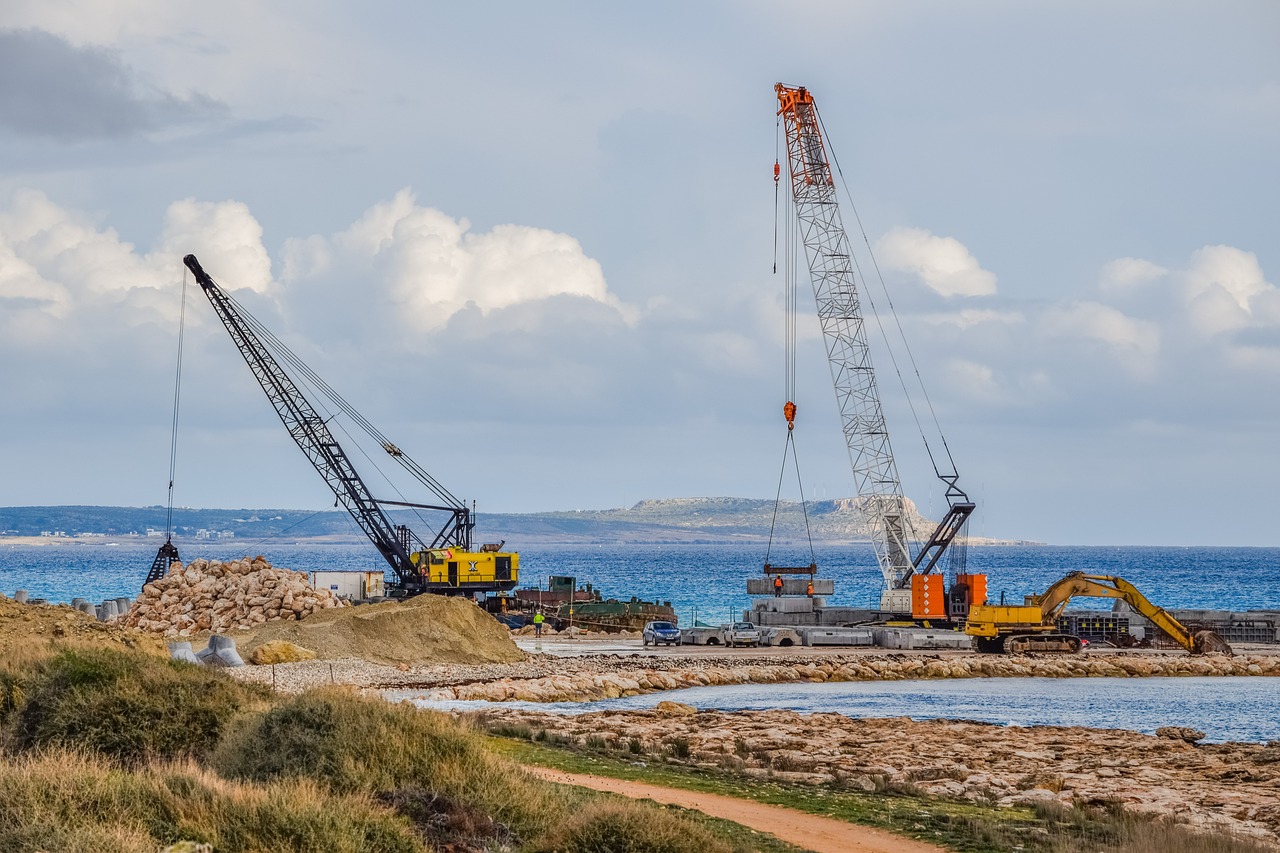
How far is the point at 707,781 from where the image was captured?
68.5ft

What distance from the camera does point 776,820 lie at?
57.7ft

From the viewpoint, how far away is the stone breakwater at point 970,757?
21.0m

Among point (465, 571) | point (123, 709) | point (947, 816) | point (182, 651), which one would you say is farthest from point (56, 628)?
point (465, 571)

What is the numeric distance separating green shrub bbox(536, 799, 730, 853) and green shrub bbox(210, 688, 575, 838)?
0.73 m

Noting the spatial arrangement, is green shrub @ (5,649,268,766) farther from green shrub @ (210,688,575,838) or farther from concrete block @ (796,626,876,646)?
concrete block @ (796,626,876,646)

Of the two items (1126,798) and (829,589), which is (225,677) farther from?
(829,589)

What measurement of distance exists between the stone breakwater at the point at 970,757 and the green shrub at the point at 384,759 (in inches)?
307

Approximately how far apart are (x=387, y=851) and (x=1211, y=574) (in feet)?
617

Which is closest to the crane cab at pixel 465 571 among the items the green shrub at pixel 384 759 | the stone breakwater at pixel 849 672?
the stone breakwater at pixel 849 672

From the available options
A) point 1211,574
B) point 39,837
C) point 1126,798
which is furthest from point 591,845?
point 1211,574

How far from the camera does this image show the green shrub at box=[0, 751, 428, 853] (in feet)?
35.0

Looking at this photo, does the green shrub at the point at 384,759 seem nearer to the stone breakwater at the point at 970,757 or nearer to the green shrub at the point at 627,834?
the green shrub at the point at 627,834

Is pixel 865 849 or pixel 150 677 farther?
pixel 150 677

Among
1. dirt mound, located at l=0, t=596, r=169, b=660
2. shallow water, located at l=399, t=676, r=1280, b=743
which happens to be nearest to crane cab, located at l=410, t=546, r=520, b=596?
shallow water, located at l=399, t=676, r=1280, b=743
